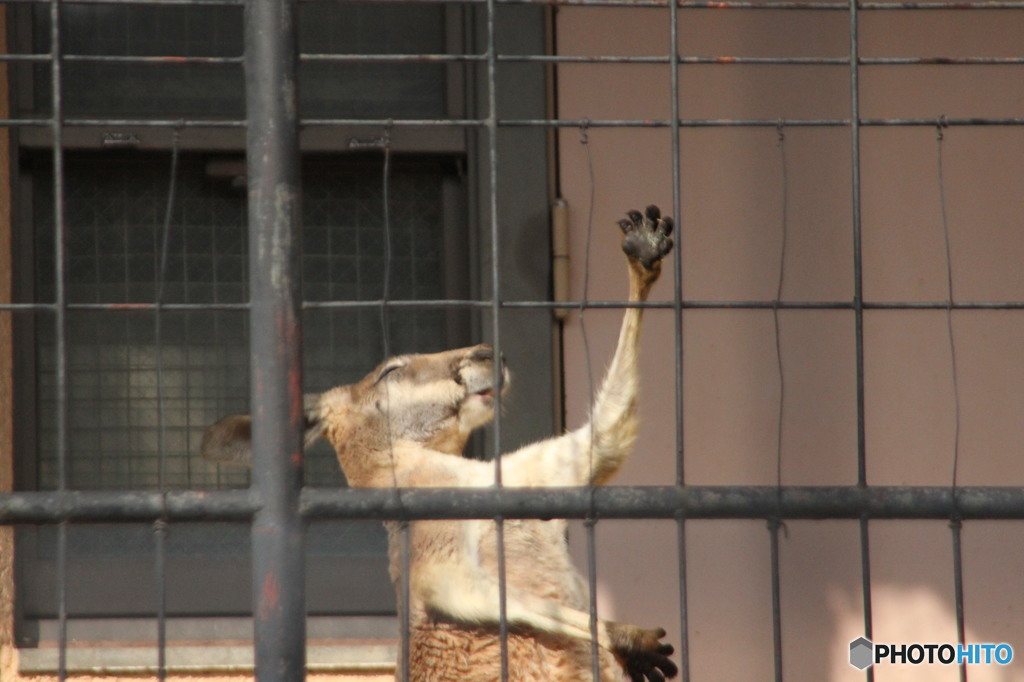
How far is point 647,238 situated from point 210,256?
207 centimetres

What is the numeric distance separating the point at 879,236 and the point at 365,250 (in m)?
1.85

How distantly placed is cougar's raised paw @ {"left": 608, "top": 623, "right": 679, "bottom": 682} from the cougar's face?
963mm

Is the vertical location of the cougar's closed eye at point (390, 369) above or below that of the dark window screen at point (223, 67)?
below

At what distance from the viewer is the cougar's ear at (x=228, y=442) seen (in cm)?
378

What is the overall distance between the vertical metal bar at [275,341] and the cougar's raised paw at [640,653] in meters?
1.08

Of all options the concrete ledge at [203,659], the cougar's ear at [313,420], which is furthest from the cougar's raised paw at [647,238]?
the concrete ledge at [203,659]

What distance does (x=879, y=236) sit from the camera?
471 cm

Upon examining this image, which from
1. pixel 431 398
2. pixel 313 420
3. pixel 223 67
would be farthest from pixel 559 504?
pixel 223 67

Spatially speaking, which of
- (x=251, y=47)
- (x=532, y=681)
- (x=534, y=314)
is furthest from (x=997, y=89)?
(x=251, y=47)

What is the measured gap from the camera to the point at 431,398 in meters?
4.23

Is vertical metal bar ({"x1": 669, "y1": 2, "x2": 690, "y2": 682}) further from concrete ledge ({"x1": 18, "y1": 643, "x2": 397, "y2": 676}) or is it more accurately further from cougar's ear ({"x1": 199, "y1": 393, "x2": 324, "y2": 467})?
concrete ledge ({"x1": 18, "y1": 643, "x2": 397, "y2": 676})

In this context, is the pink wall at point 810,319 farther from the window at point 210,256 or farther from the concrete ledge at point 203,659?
the concrete ledge at point 203,659

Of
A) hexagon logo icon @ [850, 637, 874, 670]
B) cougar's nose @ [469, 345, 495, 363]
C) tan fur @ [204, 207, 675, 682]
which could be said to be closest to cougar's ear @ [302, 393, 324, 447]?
tan fur @ [204, 207, 675, 682]

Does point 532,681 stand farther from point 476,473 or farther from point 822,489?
point 822,489
